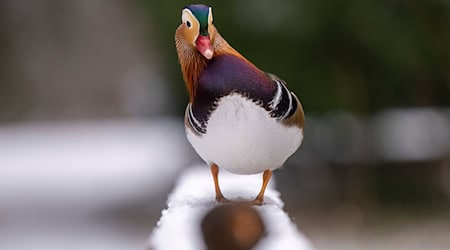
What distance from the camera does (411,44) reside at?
2.20 m

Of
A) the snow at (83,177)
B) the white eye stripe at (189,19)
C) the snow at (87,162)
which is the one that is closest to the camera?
the white eye stripe at (189,19)

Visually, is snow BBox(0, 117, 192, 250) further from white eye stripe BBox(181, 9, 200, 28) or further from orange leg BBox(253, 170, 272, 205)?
white eye stripe BBox(181, 9, 200, 28)

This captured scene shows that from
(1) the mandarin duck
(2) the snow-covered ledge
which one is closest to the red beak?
(1) the mandarin duck

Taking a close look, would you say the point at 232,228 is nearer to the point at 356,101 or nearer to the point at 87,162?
the point at 356,101

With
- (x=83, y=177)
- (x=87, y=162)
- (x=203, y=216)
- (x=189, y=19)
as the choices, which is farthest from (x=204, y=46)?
(x=87, y=162)

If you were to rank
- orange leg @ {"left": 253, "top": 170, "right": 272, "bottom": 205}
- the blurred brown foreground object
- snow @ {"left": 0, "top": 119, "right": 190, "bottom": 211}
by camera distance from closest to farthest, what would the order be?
the blurred brown foreground object
orange leg @ {"left": 253, "top": 170, "right": 272, "bottom": 205}
snow @ {"left": 0, "top": 119, "right": 190, "bottom": 211}

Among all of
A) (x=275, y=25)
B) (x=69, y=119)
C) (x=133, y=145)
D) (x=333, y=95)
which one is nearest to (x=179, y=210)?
(x=275, y=25)

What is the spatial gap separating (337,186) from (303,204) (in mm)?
141

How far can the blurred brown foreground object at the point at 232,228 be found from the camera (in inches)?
14.8

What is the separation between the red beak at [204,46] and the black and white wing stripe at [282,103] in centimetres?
7

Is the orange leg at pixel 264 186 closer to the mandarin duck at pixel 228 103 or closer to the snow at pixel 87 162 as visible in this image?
the mandarin duck at pixel 228 103

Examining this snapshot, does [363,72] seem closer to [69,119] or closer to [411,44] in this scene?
[411,44]

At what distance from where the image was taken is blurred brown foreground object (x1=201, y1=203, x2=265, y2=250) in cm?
38

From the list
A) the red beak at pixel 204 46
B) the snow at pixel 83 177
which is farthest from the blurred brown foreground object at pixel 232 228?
the snow at pixel 83 177
